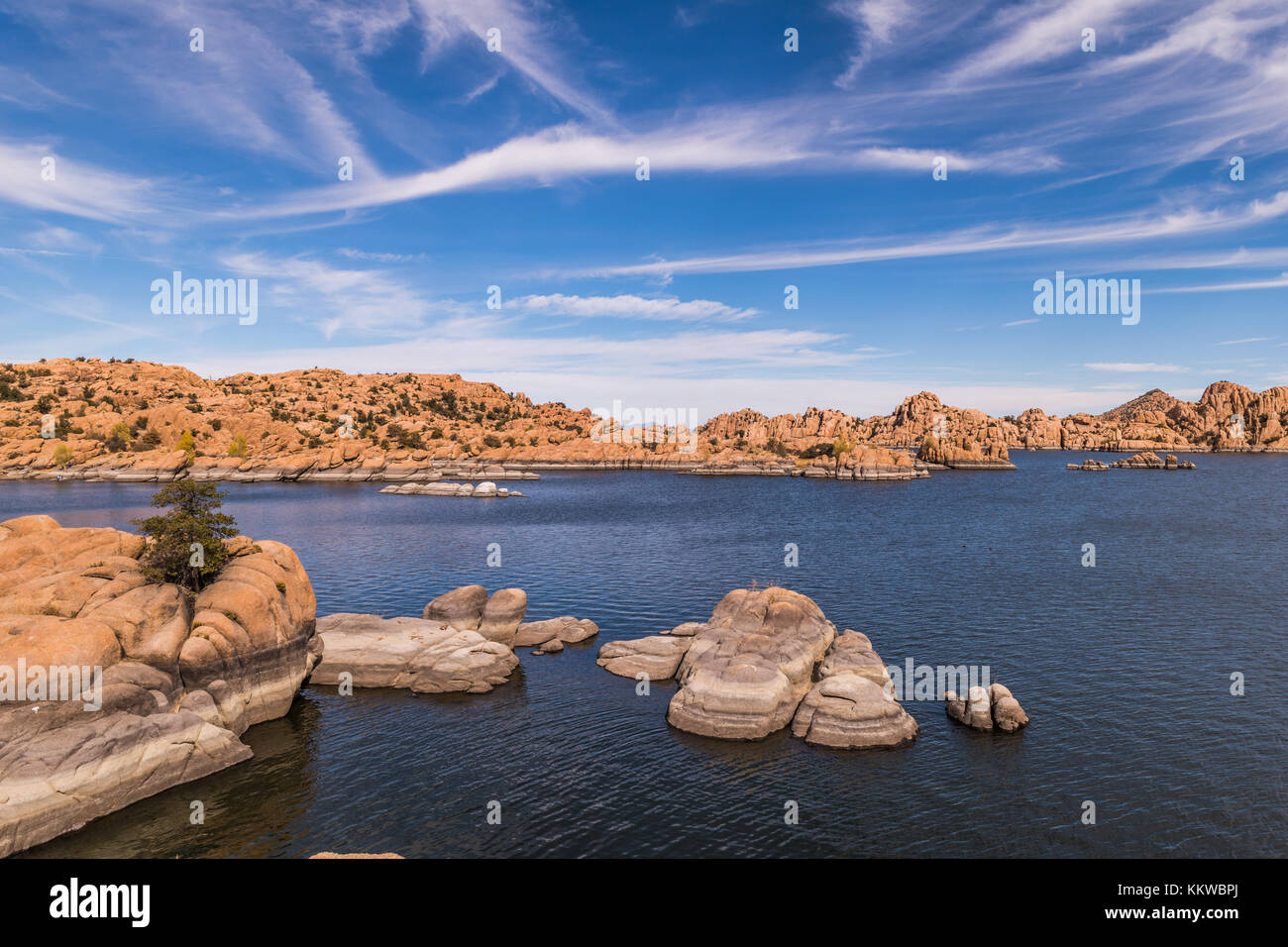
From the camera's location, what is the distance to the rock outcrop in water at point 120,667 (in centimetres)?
2491

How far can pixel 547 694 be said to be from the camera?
37.8 metres

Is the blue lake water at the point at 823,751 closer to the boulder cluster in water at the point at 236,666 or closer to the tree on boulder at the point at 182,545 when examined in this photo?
the boulder cluster in water at the point at 236,666

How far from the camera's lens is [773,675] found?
34.0 metres

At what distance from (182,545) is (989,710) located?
40366 mm

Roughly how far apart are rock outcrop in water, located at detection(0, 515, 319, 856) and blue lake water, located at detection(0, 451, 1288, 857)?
126 cm

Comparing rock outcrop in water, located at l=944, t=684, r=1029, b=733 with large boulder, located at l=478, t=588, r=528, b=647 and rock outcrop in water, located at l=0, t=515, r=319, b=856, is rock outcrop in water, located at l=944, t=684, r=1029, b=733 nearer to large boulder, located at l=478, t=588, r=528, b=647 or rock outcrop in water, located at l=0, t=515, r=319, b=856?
large boulder, located at l=478, t=588, r=528, b=647

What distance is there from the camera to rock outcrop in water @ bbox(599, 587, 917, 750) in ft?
104

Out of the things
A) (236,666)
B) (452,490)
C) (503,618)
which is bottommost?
(503,618)

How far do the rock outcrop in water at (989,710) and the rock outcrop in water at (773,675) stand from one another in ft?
10.4

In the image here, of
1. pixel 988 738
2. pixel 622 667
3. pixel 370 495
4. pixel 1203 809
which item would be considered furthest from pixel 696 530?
pixel 370 495

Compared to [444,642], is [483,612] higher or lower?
higher

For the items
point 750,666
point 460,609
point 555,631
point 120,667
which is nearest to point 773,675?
point 750,666
